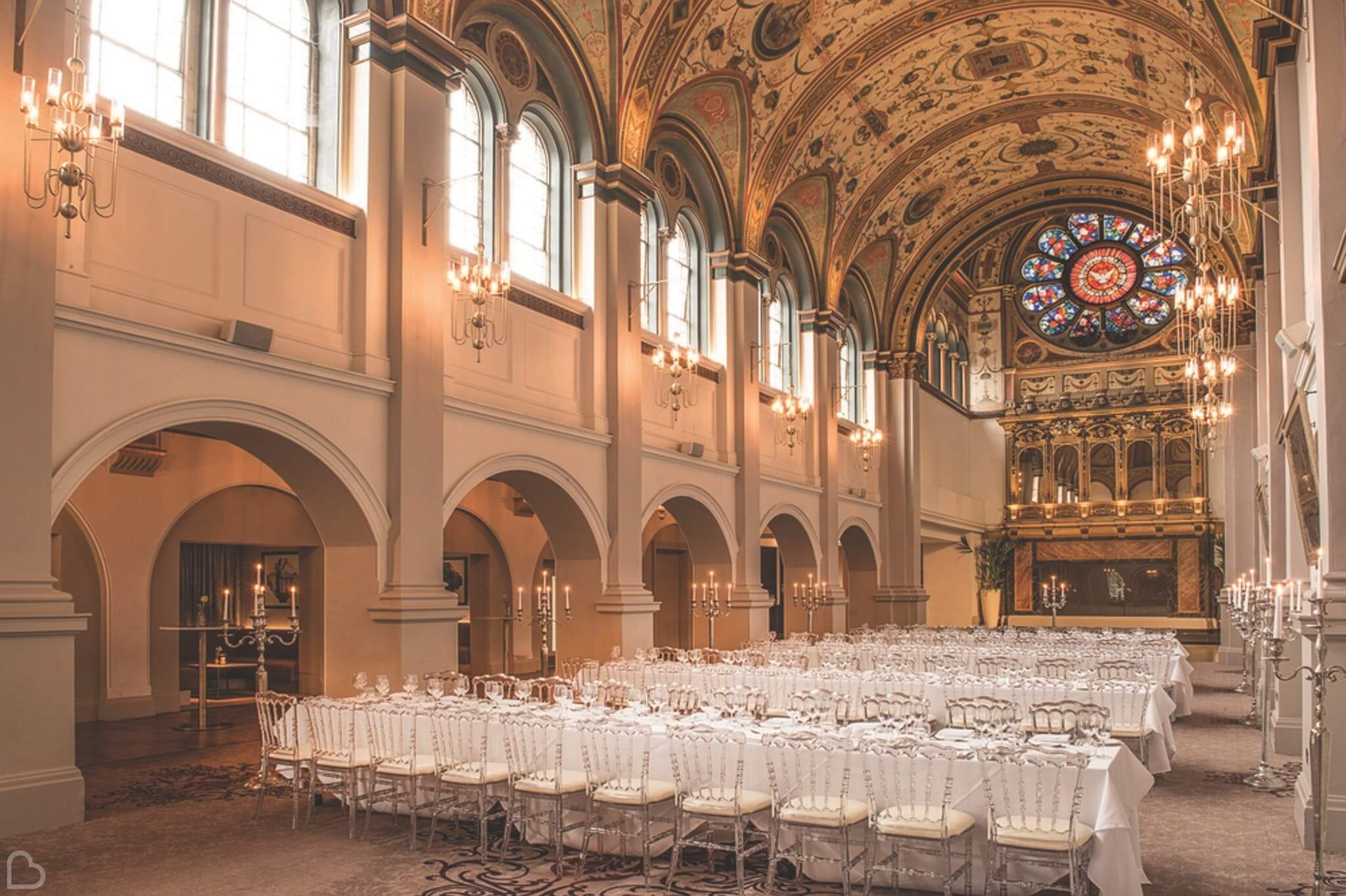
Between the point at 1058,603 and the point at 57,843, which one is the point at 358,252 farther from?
the point at 1058,603

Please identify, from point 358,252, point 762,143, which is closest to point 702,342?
point 762,143

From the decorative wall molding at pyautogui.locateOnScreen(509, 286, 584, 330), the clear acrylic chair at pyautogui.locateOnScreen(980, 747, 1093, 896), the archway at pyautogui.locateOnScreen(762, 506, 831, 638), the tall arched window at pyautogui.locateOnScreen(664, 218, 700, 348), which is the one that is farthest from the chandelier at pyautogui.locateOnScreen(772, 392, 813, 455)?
the clear acrylic chair at pyautogui.locateOnScreen(980, 747, 1093, 896)

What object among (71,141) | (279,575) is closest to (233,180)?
(71,141)

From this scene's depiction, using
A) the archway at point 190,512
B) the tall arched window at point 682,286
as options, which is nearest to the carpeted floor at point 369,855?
the archway at point 190,512

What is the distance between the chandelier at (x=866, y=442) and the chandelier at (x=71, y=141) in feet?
54.1

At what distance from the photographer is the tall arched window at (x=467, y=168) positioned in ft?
42.8

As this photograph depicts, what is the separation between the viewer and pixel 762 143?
62.1ft

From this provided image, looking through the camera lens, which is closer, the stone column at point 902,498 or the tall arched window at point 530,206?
the tall arched window at point 530,206

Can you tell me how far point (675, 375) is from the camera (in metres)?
14.8

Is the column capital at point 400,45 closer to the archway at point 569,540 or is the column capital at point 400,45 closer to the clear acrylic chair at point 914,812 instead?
the archway at point 569,540

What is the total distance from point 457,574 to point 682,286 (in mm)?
6435

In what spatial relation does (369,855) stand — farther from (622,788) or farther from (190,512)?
(190,512)

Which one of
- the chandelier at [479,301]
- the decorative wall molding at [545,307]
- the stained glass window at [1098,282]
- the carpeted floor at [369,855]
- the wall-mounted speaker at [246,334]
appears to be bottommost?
the carpeted floor at [369,855]

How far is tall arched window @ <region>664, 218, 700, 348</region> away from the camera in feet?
59.3
